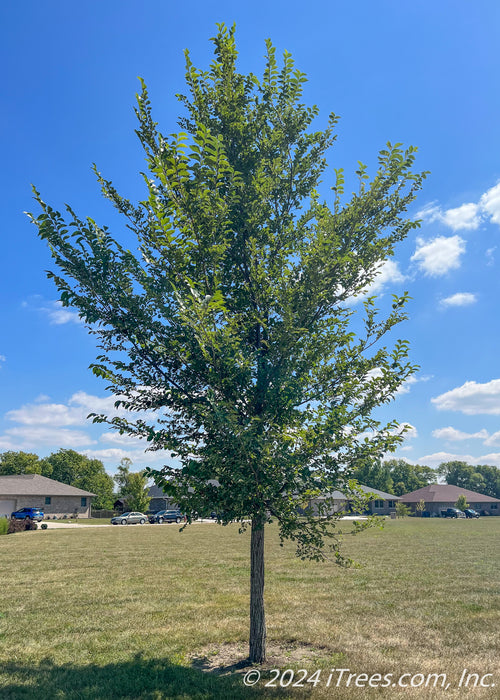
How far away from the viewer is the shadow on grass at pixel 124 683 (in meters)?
6.96

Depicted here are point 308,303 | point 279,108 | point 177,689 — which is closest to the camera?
point 177,689

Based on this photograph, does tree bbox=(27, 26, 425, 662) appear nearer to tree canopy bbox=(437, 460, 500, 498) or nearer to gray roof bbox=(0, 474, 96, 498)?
gray roof bbox=(0, 474, 96, 498)

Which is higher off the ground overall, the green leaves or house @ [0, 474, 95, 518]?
the green leaves

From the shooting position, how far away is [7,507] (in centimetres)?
5869

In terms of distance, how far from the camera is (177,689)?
7164 mm

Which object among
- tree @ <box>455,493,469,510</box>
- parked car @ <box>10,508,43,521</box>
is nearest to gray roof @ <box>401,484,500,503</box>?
tree @ <box>455,493,469,510</box>

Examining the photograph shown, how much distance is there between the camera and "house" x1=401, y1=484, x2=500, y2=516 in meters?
91.8

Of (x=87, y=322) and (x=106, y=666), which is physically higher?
(x=87, y=322)

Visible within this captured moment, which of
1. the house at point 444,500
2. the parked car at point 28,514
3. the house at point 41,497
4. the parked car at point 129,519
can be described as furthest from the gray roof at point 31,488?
the house at point 444,500

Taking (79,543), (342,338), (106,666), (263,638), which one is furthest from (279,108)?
(79,543)

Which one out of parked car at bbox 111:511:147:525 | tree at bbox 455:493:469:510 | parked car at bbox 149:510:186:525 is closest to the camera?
parked car at bbox 111:511:147:525

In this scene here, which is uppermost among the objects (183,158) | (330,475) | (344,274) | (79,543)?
A: (183,158)

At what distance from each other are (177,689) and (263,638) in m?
1.75

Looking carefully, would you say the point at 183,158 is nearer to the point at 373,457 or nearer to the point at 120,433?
the point at 120,433
